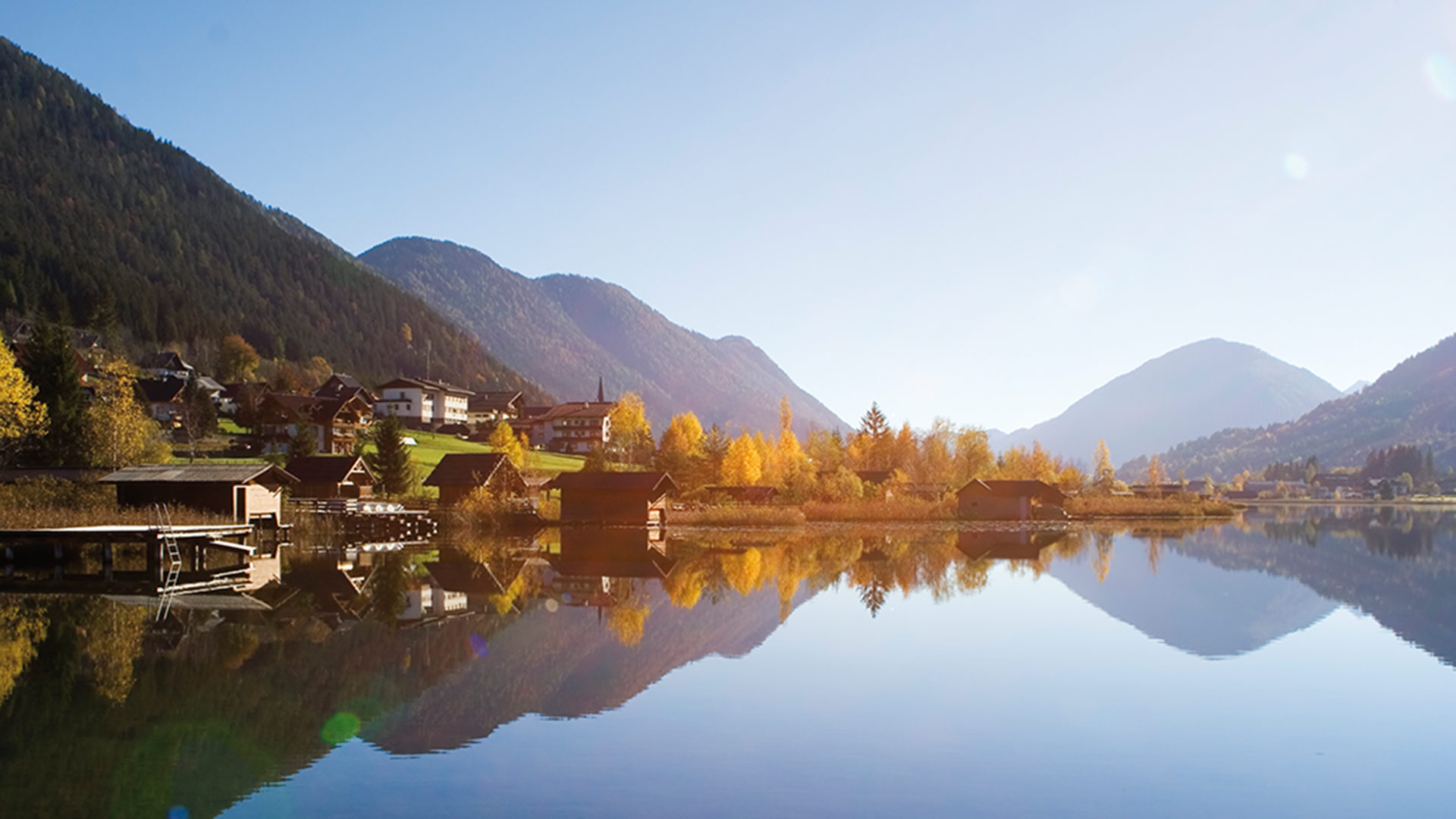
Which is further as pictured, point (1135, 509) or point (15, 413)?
point (1135, 509)

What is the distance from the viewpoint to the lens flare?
1457cm

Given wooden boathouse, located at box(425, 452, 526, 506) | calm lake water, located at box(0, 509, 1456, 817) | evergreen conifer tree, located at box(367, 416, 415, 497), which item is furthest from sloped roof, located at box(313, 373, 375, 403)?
calm lake water, located at box(0, 509, 1456, 817)

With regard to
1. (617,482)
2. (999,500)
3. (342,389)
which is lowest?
(999,500)

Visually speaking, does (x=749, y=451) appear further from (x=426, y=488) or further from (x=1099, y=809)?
(x=1099, y=809)

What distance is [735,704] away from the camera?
17.3 m

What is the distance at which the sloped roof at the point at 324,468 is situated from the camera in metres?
62.6

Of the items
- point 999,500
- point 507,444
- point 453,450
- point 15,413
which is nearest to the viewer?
point 15,413

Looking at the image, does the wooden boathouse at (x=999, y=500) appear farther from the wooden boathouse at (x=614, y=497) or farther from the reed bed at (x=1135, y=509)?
the wooden boathouse at (x=614, y=497)

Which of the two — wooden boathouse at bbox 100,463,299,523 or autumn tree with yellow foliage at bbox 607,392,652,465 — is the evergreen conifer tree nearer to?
wooden boathouse at bbox 100,463,299,523

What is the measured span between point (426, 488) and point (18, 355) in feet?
94.1

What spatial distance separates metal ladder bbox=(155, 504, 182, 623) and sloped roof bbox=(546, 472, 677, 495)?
28233mm

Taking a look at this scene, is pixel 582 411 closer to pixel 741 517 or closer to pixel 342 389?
pixel 342 389

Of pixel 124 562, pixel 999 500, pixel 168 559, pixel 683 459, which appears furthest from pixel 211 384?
pixel 999 500

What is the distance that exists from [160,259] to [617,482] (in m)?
120
